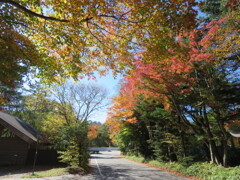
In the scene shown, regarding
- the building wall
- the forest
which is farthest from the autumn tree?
the building wall

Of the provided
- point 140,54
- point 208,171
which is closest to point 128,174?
point 208,171

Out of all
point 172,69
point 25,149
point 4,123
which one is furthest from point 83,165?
point 172,69

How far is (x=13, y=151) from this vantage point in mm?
11938

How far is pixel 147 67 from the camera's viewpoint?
27.5 feet

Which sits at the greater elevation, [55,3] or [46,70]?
[55,3]

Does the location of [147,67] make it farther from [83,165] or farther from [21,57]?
[83,165]

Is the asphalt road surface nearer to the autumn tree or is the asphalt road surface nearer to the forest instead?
the forest

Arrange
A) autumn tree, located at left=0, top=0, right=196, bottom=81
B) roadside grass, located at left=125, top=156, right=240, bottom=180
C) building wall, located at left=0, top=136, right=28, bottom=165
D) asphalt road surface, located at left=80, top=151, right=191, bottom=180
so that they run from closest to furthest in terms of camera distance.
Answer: autumn tree, located at left=0, top=0, right=196, bottom=81
roadside grass, located at left=125, top=156, right=240, bottom=180
asphalt road surface, located at left=80, top=151, right=191, bottom=180
building wall, located at left=0, top=136, right=28, bottom=165

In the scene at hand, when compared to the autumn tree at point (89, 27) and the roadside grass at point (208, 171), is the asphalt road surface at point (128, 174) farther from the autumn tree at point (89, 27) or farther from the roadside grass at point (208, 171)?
the autumn tree at point (89, 27)

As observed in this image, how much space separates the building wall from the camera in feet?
37.9

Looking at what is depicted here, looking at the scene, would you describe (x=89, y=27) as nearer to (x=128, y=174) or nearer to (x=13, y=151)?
(x=128, y=174)

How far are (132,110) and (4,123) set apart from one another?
11.5m

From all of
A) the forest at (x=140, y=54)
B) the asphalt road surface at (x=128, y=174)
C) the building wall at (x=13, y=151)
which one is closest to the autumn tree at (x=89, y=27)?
the forest at (x=140, y=54)

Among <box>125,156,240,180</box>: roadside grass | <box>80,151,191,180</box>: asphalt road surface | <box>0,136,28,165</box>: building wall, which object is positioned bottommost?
<box>80,151,191,180</box>: asphalt road surface
